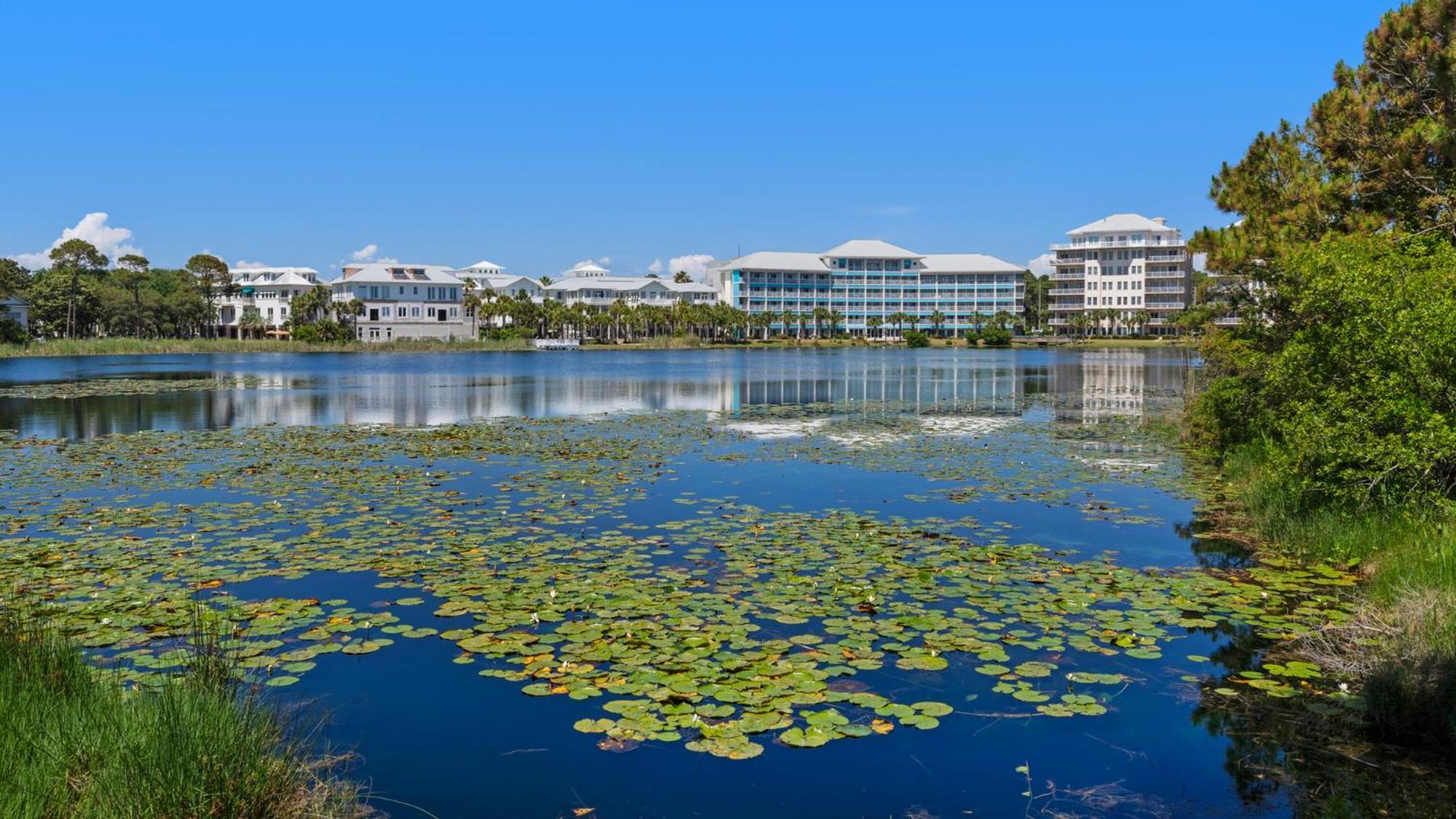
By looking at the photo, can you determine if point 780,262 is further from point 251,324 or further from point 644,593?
point 644,593

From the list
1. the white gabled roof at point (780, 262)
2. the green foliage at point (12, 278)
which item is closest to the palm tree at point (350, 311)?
the green foliage at point (12, 278)

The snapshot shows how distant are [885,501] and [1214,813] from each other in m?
10.7

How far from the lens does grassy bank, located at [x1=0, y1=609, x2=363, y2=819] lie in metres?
5.36

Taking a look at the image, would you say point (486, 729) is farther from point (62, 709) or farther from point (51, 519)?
point (51, 519)

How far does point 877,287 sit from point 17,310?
12264 cm

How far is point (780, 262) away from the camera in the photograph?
175m

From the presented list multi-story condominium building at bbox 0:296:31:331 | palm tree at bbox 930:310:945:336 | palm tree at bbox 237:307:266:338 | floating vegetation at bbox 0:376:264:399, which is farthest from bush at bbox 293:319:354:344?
palm tree at bbox 930:310:945:336

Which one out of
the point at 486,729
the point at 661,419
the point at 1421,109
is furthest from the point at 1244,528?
the point at 661,419

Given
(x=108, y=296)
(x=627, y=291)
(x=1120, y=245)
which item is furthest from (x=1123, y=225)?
(x=108, y=296)

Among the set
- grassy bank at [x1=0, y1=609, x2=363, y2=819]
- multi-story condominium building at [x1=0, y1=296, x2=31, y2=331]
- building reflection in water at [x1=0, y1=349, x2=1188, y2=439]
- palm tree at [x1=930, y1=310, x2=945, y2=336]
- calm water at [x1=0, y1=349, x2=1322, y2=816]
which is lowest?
calm water at [x1=0, y1=349, x2=1322, y2=816]

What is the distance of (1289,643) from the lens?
32.0 feet

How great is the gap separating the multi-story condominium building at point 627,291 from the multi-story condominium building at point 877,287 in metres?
6.49

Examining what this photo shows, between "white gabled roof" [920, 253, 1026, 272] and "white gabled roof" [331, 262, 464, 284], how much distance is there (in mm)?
81629

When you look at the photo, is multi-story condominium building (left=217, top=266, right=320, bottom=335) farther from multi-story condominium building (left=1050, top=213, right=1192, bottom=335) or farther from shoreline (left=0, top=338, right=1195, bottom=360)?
multi-story condominium building (left=1050, top=213, right=1192, bottom=335)
